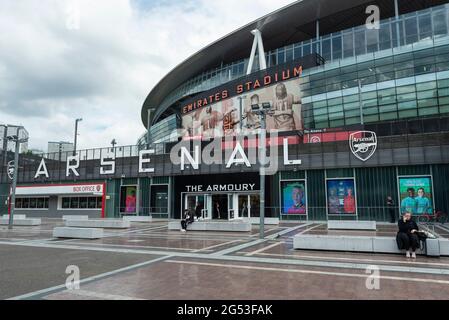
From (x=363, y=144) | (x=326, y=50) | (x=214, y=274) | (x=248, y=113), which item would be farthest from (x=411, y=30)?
(x=214, y=274)

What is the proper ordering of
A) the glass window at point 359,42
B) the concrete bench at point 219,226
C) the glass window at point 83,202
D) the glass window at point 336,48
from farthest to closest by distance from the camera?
the glass window at point 336,48 < the glass window at point 359,42 < the glass window at point 83,202 < the concrete bench at point 219,226

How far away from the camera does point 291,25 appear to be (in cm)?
4997

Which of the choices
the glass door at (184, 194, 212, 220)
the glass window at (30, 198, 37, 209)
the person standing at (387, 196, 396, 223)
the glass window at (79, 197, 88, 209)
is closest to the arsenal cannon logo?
the person standing at (387, 196, 396, 223)

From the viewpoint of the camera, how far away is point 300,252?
12.7 m

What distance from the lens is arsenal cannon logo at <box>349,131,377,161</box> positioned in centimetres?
2727

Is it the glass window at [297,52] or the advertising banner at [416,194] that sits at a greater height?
the glass window at [297,52]

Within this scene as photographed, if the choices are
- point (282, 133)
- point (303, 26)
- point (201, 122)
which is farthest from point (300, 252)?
point (303, 26)

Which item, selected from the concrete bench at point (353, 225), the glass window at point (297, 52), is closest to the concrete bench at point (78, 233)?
Result: the concrete bench at point (353, 225)

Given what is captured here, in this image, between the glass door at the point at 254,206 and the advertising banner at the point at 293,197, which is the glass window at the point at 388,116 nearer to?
the advertising banner at the point at 293,197

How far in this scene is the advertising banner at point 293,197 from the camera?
97.5 feet

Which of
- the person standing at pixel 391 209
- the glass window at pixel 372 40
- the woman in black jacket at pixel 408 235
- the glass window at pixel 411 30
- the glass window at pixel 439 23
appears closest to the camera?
the woman in black jacket at pixel 408 235

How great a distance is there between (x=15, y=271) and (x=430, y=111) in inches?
1436

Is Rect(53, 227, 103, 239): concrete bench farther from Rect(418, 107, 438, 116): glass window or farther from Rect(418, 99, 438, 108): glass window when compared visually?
Rect(418, 99, 438, 108): glass window

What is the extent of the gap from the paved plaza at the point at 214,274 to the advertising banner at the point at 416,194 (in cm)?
1622
